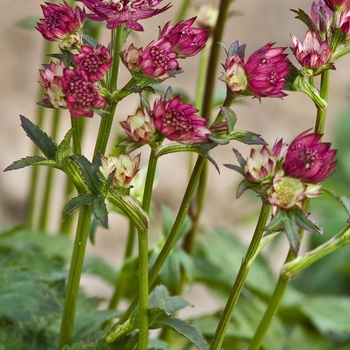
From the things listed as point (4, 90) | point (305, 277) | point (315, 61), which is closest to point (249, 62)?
point (315, 61)

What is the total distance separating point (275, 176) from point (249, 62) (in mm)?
100

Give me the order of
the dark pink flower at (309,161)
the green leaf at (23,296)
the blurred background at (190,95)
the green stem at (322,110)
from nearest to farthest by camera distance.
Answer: the dark pink flower at (309,161) < the green stem at (322,110) < the green leaf at (23,296) < the blurred background at (190,95)

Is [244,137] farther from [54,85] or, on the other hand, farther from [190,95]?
[190,95]

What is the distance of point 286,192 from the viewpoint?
1.77 feet

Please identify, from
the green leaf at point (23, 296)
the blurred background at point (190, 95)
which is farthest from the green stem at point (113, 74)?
the blurred background at point (190, 95)

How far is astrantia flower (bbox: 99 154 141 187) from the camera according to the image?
0.58 metres

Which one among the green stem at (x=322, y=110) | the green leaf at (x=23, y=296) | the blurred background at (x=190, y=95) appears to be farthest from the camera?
the blurred background at (x=190, y=95)

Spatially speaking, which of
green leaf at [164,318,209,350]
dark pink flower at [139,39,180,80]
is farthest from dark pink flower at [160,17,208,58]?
green leaf at [164,318,209,350]

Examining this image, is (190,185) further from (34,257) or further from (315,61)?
(34,257)

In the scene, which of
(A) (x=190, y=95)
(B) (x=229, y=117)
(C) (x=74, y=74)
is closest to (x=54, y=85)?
→ (C) (x=74, y=74)

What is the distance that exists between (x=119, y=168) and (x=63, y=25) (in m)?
0.13

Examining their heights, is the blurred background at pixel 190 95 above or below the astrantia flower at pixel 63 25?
below

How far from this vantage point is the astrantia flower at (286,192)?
0.54 meters

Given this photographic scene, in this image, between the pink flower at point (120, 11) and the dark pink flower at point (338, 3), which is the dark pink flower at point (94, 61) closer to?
the pink flower at point (120, 11)
